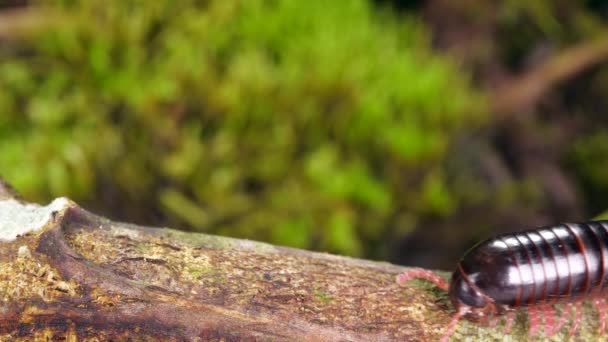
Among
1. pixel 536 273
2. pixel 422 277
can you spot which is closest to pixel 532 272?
pixel 536 273

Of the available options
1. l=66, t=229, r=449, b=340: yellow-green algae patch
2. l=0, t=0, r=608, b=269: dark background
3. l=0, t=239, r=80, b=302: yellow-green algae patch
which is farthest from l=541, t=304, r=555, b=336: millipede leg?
l=0, t=0, r=608, b=269: dark background

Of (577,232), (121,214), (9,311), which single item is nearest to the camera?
(9,311)

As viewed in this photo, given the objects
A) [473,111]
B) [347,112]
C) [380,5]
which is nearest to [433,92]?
[473,111]

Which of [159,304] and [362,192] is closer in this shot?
[159,304]

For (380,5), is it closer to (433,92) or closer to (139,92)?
(433,92)

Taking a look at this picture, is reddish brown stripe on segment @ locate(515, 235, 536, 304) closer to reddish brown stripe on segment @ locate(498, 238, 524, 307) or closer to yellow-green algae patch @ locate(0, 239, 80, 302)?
reddish brown stripe on segment @ locate(498, 238, 524, 307)

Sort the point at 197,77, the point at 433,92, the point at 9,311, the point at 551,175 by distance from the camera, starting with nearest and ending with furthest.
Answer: the point at 9,311, the point at 197,77, the point at 433,92, the point at 551,175
